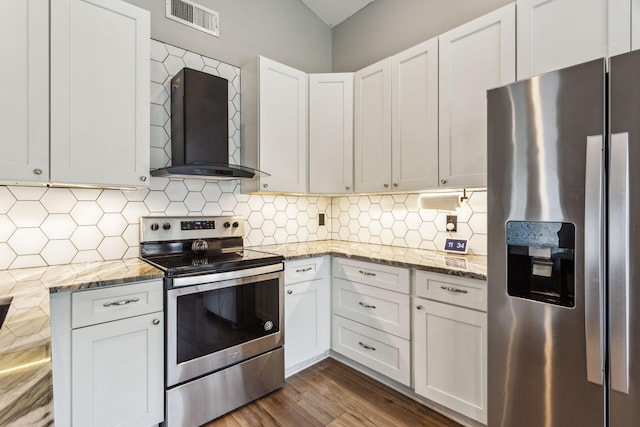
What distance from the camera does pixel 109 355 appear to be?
59.0 inches

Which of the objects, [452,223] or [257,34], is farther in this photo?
[257,34]

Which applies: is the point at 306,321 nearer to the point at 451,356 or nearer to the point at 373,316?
the point at 373,316

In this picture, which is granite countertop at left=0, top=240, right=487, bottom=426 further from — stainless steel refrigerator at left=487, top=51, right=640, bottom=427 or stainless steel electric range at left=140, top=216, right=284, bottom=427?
stainless steel refrigerator at left=487, top=51, right=640, bottom=427

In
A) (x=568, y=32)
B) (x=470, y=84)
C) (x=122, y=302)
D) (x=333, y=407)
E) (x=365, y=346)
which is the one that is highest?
(x=568, y=32)

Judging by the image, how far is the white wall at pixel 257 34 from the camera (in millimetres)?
2264

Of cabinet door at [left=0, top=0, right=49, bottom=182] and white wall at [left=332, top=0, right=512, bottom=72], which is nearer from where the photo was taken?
cabinet door at [left=0, top=0, right=49, bottom=182]

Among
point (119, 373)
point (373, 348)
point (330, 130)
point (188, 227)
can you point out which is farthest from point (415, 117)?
point (119, 373)

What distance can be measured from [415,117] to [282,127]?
992 mm

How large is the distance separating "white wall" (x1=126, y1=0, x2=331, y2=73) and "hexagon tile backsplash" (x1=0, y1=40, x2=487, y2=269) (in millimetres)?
113

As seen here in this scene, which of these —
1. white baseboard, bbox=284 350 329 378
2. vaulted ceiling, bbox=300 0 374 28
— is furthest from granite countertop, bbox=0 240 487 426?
vaulted ceiling, bbox=300 0 374 28

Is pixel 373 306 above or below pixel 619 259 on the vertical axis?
below

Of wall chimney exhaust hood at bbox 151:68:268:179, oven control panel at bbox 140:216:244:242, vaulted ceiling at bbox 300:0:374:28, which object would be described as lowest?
oven control panel at bbox 140:216:244:242

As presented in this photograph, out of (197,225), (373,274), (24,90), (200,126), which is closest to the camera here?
(24,90)

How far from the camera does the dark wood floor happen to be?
5.96 feet
